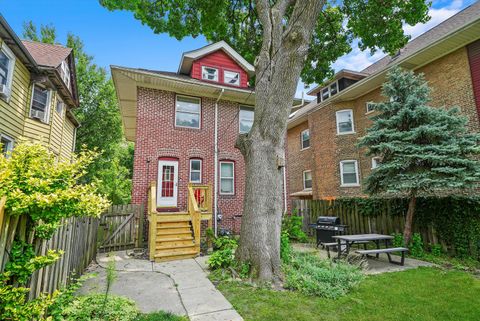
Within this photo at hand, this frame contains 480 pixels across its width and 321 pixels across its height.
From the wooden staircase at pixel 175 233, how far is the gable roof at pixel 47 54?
7.61 meters

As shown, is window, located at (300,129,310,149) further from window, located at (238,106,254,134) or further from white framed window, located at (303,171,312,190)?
window, located at (238,106,254,134)

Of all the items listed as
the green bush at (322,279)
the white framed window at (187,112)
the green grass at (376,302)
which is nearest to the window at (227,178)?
the white framed window at (187,112)

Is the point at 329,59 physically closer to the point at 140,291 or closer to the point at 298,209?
the point at 298,209

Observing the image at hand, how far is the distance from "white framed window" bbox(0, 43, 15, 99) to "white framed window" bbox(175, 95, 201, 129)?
5662mm

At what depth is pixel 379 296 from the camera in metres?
4.28

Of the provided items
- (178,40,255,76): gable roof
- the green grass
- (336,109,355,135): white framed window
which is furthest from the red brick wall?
(336,109,355,135): white framed window

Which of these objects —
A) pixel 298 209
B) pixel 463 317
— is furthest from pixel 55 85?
pixel 463 317

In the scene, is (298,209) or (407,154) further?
(298,209)

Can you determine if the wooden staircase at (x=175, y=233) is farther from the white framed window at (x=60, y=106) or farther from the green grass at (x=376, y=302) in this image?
the white framed window at (x=60, y=106)

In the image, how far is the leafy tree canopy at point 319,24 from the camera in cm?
848

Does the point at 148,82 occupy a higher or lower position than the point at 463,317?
higher

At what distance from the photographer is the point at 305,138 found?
742 inches

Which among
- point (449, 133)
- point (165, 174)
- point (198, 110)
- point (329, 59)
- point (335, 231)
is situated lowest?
point (335, 231)

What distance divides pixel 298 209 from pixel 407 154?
614cm
